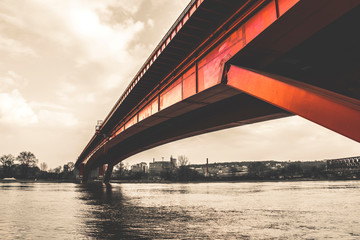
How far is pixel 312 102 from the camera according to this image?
Result: 627 centimetres

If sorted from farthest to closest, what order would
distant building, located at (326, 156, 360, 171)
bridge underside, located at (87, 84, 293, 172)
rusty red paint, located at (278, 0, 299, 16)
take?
distant building, located at (326, 156, 360, 171)
bridge underside, located at (87, 84, 293, 172)
rusty red paint, located at (278, 0, 299, 16)

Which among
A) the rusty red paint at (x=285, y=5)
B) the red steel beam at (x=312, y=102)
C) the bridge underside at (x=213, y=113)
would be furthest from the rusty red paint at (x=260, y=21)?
the bridge underside at (x=213, y=113)

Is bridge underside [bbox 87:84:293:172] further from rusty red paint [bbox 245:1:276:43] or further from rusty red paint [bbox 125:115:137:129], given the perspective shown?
rusty red paint [bbox 245:1:276:43]

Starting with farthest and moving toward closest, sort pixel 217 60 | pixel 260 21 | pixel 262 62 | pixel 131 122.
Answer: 1. pixel 131 122
2. pixel 217 60
3. pixel 262 62
4. pixel 260 21

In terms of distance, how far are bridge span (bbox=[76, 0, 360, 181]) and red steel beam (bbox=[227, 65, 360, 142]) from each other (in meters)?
0.02

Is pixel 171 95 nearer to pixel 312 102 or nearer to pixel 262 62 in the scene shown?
pixel 262 62

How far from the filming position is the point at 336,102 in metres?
5.75

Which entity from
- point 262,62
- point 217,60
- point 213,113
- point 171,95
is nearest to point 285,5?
point 262,62

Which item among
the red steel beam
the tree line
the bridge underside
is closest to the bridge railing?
the bridge underside

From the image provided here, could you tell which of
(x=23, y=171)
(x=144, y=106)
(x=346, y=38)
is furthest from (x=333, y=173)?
(x=23, y=171)

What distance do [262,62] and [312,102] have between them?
13.8 feet

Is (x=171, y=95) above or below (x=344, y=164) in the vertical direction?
above

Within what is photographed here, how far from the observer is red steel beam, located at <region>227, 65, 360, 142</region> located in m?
→ 5.46

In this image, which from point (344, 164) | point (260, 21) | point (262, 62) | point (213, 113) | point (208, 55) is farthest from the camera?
point (344, 164)
